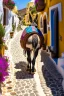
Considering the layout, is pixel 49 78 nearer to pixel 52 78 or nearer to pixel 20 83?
pixel 52 78

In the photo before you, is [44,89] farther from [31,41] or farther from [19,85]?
[31,41]

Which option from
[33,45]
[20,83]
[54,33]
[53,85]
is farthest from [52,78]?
[54,33]

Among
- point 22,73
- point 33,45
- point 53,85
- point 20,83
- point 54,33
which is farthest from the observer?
point 54,33

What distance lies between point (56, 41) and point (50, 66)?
175 centimetres

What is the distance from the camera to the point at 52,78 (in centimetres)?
831

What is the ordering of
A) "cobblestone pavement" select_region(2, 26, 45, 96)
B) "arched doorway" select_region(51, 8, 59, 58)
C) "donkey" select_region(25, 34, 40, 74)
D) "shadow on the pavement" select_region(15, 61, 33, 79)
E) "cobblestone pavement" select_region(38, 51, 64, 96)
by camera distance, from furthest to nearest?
"arched doorway" select_region(51, 8, 59, 58)
"donkey" select_region(25, 34, 40, 74)
"shadow on the pavement" select_region(15, 61, 33, 79)
"cobblestone pavement" select_region(38, 51, 64, 96)
"cobblestone pavement" select_region(2, 26, 45, 96)

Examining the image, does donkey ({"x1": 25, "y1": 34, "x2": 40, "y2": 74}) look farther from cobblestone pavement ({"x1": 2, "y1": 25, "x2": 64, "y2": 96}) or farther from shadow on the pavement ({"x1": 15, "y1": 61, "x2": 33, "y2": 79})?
cobblestone pavement ({"x1": 2, "y1": 25, "x2": 64, "y2": 96})

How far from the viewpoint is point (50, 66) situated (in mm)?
9953

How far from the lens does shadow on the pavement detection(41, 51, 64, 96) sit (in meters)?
7.10

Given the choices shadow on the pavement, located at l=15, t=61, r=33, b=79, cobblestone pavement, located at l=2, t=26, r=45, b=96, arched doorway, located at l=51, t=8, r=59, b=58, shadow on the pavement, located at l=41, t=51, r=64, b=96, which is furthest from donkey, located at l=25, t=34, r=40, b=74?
arched doorway, located at l=51, t=8, r=59, b=58

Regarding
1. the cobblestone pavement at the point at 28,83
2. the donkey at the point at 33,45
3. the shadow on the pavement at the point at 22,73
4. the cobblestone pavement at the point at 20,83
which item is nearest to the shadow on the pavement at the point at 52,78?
the cobblestone pavement at the point at 28,83

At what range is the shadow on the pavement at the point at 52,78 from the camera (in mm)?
7098

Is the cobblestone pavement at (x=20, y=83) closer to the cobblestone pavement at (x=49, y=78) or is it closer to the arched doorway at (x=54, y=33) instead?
the cobblestone pavement at (x=49, y=78)

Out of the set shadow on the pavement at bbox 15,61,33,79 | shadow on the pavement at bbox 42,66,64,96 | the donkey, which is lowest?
shadow on the pavement at bbox 42,66,64,96
